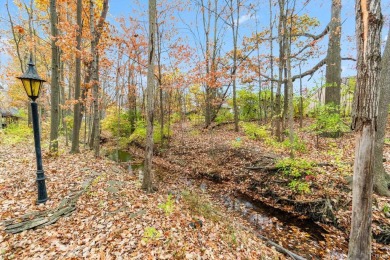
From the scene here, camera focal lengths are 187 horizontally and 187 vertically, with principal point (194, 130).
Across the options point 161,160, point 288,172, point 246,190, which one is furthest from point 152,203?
point 161,160

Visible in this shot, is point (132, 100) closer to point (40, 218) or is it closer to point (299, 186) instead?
point (40, 218)

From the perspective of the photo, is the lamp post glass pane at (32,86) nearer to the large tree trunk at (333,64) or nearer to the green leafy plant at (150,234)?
the green leafy plant at (150,234)

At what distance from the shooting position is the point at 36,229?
3.51 m

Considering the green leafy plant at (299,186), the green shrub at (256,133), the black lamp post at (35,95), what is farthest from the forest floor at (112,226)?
the green shrub at (256,133)

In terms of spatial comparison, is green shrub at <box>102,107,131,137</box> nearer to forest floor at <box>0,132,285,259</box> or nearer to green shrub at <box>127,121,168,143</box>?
green shrub at <box>127,121,168,143</box>

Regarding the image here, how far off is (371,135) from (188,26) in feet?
42.3

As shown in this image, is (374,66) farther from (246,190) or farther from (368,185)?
(246,190)

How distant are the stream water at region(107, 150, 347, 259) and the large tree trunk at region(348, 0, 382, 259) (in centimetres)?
185

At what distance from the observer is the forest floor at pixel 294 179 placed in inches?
176

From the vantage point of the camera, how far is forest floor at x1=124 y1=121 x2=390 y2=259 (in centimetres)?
448

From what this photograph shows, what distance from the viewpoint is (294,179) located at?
6.61m

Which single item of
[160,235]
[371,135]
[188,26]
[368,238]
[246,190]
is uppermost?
[188,26]

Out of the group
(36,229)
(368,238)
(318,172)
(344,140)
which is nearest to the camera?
(368,238)

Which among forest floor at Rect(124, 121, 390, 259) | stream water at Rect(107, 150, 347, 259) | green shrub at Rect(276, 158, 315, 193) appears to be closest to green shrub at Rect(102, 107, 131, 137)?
forest floor at Rect(124, 121, 390, 259)
